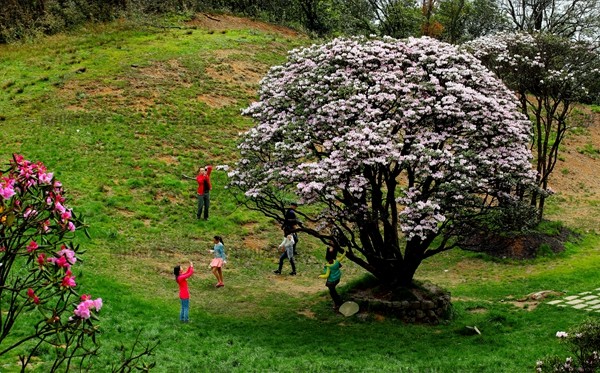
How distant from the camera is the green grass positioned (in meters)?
13.2

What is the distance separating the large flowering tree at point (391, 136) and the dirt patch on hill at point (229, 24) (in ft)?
97.6

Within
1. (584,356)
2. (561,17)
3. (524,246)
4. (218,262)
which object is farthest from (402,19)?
(584,356)

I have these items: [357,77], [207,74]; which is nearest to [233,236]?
[357,77]

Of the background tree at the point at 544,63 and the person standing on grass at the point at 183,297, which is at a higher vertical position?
the background tree at the point at 544,63

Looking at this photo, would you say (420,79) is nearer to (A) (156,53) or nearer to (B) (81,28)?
(A) (156,53)

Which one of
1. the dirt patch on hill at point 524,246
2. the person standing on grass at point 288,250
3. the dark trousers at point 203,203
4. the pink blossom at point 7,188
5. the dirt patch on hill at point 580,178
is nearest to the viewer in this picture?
the pink blossom at point 7,188

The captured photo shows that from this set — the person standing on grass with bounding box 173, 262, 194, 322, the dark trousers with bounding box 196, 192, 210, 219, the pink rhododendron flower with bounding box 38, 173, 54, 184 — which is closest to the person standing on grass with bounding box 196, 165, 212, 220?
the dark trousers with bounding box 196, 192, 210, 219

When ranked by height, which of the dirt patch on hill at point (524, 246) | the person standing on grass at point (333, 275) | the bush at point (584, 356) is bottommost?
the dirt patch on hill at point (524, 246)

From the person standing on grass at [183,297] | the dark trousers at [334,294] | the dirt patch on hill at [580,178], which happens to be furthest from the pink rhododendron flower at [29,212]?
the dirt patch on hill at [580,178]

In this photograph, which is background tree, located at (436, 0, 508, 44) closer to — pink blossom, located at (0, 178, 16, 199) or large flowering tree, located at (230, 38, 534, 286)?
large flowering tree, located at (230, 38, 534, 286)

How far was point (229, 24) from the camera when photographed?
45562mm

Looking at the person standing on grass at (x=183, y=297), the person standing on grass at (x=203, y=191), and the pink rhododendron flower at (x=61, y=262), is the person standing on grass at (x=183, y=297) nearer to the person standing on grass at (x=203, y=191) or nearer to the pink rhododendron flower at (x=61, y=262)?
the person standing on grass at (x=203, y=191)

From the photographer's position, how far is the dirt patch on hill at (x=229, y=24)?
4425cm

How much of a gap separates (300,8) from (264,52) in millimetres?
11367
